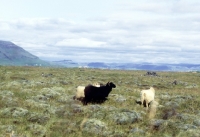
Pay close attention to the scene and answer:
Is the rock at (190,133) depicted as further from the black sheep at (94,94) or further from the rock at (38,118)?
the black sheep at (94,94)

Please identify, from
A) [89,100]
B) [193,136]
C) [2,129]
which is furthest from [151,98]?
[2,129]

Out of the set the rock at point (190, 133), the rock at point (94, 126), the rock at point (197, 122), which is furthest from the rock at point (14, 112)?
the rock at point (197, 122)

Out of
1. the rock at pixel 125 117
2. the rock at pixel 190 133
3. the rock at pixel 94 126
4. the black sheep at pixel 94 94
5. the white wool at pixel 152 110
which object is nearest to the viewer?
the rock at pixel 190 133

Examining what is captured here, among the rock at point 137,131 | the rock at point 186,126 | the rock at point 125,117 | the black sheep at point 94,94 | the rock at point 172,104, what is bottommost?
the rock at point 137,131

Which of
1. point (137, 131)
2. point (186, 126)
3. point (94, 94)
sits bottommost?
point (137, 131)

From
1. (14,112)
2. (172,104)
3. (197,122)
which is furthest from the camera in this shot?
(172,104)

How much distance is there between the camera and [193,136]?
14430 millimetres

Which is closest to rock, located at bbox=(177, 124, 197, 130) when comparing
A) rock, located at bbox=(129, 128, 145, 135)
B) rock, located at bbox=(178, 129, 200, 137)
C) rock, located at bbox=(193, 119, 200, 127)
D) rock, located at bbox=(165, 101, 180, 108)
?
rock, located at bbox=(178, 129, 200, 137)

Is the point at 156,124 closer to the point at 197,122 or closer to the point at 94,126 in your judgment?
the point at 197,122

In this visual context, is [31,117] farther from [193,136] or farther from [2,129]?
[193,136]

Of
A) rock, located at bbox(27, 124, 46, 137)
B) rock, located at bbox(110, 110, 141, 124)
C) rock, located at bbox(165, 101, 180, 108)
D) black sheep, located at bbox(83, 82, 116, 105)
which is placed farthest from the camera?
rock, located at bbox(165, 101, 180, 108)

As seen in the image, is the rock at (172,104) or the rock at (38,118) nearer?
the rock at (38,118)

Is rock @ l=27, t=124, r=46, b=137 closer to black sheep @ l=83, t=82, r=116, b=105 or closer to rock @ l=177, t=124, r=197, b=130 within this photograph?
black sheep @ l=83, t=82, r=116, b=105

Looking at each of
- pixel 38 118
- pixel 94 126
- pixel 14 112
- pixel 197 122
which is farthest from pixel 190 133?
pixel 14 112
